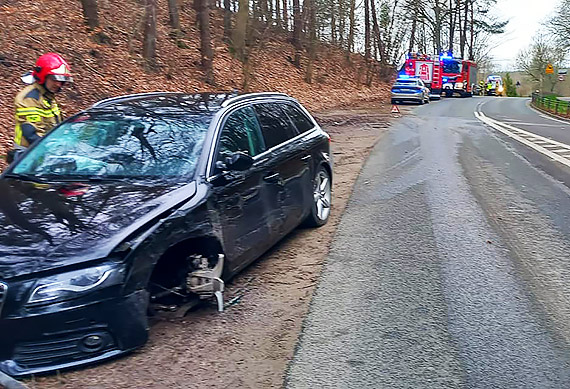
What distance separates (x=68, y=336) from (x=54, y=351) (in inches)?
4.7

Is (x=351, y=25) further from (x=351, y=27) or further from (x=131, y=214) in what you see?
(x=131, y=214)

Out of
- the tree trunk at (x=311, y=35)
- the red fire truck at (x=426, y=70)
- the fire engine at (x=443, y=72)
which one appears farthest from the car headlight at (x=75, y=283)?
the fire engine at (x=443, y=72)

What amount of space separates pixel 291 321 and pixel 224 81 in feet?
67.6

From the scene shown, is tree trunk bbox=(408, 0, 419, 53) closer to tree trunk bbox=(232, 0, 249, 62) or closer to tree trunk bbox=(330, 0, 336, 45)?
tree trunk bbox=(330, 0, 336, 45)

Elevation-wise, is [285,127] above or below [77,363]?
above

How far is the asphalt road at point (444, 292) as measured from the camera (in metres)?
4.00

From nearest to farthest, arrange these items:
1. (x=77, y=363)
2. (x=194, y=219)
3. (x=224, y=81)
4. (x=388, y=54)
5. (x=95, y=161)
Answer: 1. (x=77, y=363)
2. (x=194, y=219)
3. (x=95, y=161)
4. (x=224, y=81)
5. (x=388, y=54)

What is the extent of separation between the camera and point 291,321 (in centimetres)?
476

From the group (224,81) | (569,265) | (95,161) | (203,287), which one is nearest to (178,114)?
(95,161)

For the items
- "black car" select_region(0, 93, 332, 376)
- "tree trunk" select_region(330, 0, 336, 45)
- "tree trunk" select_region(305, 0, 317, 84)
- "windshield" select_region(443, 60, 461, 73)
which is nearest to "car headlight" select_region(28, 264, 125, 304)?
"black car" select_region(0, 93, 332, 376)

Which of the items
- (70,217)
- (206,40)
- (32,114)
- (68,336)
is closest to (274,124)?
(32,114)

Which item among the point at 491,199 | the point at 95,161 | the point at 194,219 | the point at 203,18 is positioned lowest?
the point at 491,199

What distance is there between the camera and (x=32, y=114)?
19.7 ft

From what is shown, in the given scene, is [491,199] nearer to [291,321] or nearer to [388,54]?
[291,321]
